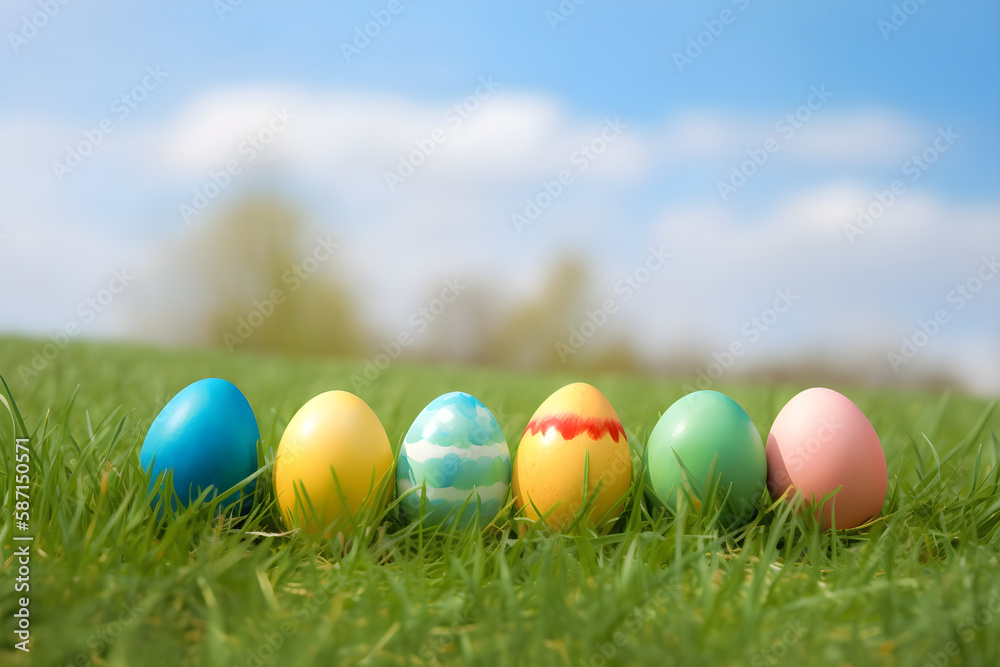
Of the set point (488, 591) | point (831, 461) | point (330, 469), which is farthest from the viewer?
point (831, 461)

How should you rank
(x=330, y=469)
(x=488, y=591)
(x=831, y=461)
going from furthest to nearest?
(x=831, y=461) → (x=330, y=469) → (x=488, y=591)

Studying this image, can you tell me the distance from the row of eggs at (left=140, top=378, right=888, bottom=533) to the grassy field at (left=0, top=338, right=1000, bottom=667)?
0.08 metres

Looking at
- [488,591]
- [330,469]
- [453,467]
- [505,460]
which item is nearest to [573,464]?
[505,460]

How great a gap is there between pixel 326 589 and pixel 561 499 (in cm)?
61

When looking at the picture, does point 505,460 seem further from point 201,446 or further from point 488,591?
point 201,446

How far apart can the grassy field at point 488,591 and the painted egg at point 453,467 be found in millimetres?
74

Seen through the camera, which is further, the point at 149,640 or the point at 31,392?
the point at 31,392

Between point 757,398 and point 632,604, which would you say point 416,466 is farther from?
point 757,398

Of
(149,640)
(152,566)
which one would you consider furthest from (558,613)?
(152,566)

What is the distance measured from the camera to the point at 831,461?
5.79ft

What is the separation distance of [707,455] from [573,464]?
13.9 inches

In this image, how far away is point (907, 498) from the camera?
6.58ft

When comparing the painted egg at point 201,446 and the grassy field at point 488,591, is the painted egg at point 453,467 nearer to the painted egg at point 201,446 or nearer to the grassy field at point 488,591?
the grassy field at point 488,591

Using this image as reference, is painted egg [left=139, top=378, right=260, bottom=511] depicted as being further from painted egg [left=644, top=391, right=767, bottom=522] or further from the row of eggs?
painted egg [left=644, top=391, right=767, bottom=522]
